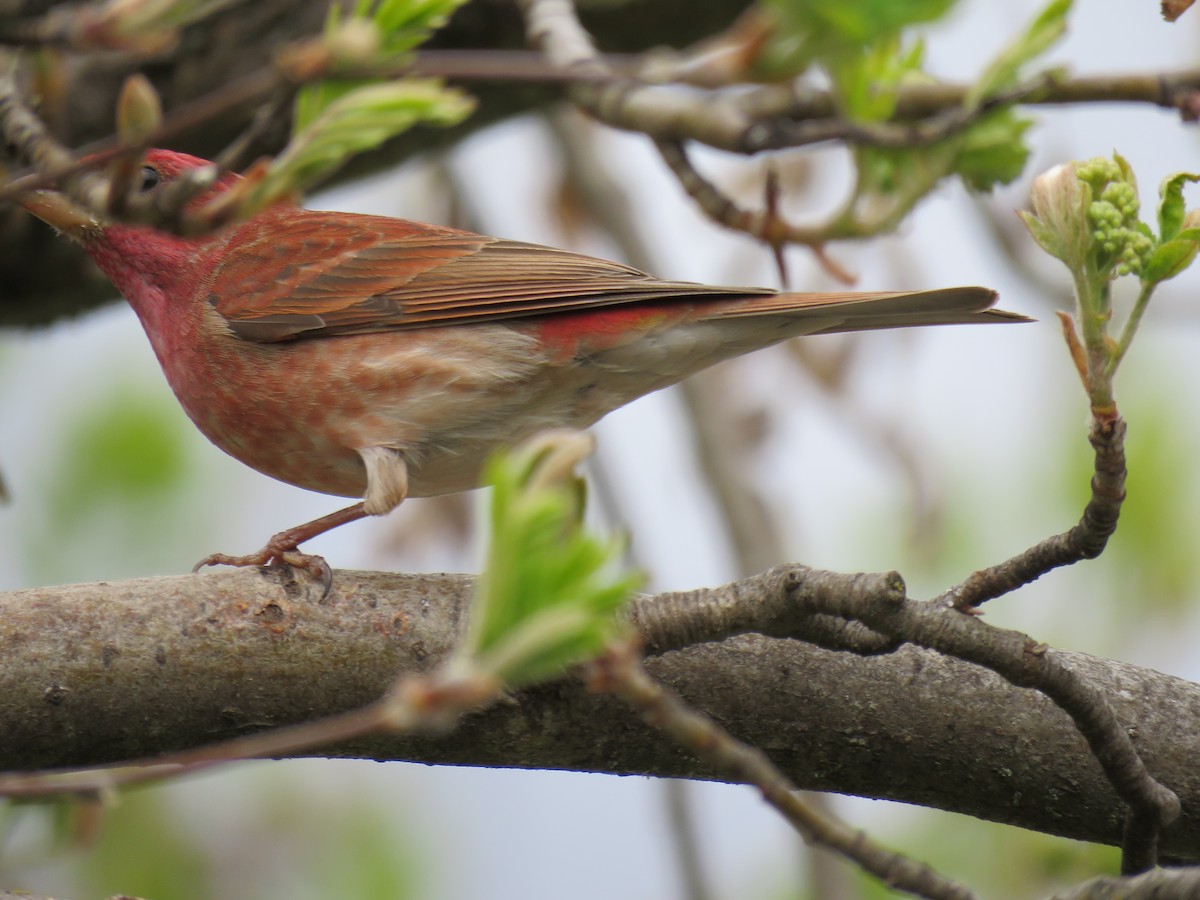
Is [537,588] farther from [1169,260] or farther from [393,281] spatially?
[393,281]

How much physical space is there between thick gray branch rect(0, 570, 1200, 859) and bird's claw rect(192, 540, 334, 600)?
0.35 feet

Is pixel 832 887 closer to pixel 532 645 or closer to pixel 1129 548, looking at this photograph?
pixel 1129 548

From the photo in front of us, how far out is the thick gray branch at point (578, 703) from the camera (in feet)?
9.56

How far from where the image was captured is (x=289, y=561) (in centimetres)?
358

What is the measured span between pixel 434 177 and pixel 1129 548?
378 cm

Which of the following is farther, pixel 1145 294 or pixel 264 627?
pixel 264 627

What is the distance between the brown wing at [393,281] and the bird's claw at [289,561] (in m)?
0.79

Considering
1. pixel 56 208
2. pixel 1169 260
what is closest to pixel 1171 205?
pixel 1169 260

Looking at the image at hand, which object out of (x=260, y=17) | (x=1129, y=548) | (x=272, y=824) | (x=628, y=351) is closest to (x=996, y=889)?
(x=1129, y=548)

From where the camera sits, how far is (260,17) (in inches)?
197

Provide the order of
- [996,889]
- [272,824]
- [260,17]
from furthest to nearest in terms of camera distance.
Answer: [272,824], [996,889], [260,17]

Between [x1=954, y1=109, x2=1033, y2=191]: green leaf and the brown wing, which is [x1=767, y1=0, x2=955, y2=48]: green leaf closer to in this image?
[x1=954, y1=109, x2=1033, y2=191]: green leaf

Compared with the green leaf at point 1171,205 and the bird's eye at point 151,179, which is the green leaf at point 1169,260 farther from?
the bird's eye at point 151,179

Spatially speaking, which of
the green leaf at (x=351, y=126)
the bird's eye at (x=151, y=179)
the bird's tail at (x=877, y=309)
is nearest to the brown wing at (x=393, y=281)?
the bird's tail at (x=877, y=309)
